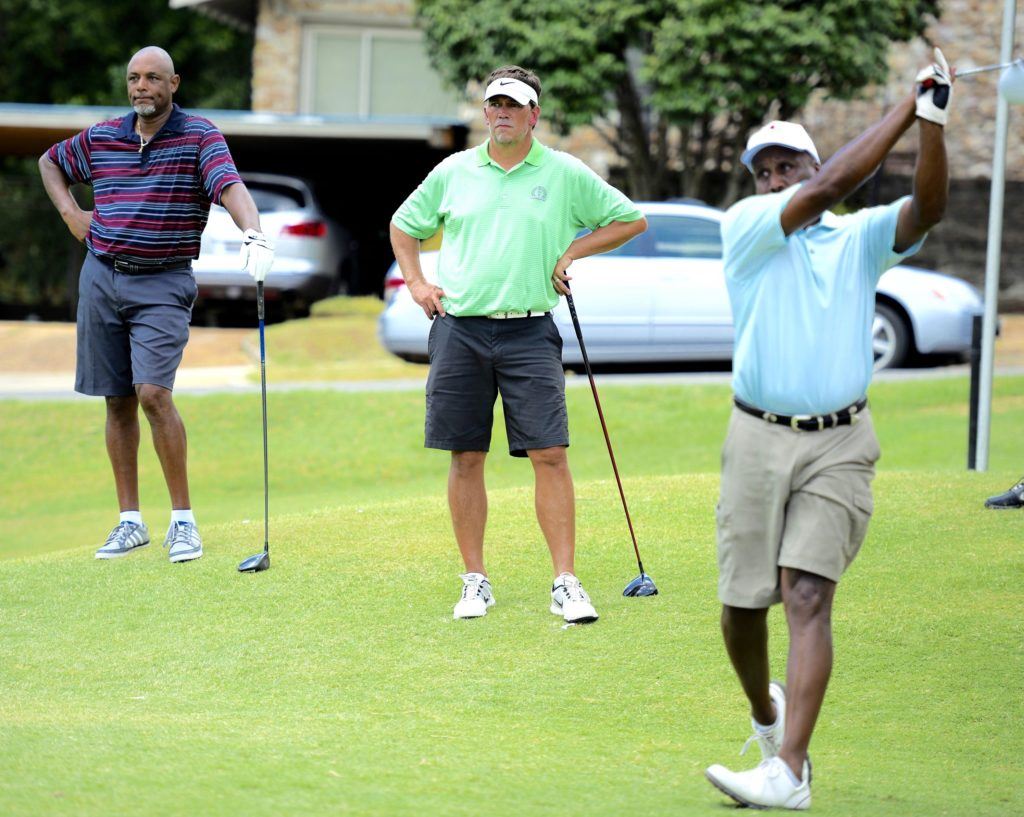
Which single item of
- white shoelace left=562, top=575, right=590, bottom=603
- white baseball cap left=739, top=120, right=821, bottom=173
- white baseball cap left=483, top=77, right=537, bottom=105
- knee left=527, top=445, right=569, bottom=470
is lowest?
white shoelace left=562, top=575, right=590, bottom=603

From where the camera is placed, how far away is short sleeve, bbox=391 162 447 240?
20.7ft

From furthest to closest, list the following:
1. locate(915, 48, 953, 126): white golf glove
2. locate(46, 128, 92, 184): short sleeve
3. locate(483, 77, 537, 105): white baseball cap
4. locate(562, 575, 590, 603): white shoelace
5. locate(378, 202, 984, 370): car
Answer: locate(378, 202, 984, 370): car < locate(46, 128, 92, 184): short sleeve < locate(562, 575, 590, 603): white shoelace < locate(483, 77, 537, 105): white baseball cap < locate(915, 48, 953, 126): white golf glove

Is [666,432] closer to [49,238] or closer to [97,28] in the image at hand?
[49,238]

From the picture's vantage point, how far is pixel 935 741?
4949mm

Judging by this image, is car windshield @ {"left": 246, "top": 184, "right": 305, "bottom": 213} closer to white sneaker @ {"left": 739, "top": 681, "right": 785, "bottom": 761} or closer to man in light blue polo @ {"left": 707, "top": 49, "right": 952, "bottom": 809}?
man in light blue polo @ {"left": 707, "top": 49, "right": 952, "bottom": 809}

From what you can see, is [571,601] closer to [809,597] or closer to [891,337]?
[809,597]

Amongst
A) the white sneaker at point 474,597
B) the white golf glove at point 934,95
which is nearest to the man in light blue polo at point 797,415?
the white golf glove at point 934,95

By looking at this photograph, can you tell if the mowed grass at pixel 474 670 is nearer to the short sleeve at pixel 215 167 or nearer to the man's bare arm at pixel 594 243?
the man's bare arm at pixel 594 243

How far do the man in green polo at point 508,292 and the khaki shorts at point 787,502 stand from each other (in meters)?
1.86

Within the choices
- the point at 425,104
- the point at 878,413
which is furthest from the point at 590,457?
the point at 425,104

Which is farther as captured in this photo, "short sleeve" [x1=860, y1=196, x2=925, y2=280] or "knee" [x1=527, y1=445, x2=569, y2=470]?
"knee" [x1=527, y1=445, x2=569, y2=470]

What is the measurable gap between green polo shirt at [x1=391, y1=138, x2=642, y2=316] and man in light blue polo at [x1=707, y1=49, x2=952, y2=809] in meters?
1.91

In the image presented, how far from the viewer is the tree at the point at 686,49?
18.7m

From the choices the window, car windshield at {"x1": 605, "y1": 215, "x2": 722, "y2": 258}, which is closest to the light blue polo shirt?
car windshield at {"x1": 605, "y1": 215, "x2": 722, "y2": 258}
